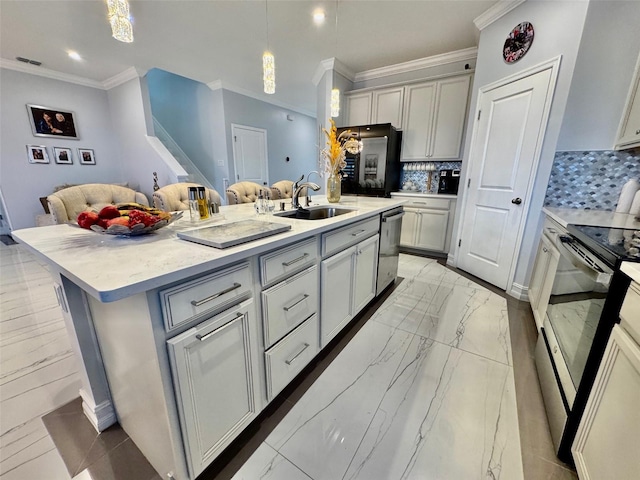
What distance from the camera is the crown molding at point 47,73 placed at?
3.74 meters

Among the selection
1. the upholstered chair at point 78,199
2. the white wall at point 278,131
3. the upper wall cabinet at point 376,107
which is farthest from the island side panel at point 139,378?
the white wall at point 278,131

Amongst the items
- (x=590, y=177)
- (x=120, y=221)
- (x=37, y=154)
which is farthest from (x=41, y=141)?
(x=590, y=177)

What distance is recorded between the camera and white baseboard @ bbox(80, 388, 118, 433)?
1189mm

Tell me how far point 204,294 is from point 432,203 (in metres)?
3.38

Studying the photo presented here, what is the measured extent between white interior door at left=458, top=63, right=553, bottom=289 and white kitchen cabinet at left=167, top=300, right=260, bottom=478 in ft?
8.58

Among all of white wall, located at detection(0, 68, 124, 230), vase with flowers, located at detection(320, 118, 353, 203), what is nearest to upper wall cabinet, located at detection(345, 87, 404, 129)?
vase with flowers, located at detection(320, 118, 353, 203)

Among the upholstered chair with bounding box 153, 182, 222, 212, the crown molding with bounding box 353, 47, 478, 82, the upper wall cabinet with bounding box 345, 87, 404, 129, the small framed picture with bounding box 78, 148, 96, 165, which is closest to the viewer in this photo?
the upholstered chair with bounding box 153, 182, 222, 212

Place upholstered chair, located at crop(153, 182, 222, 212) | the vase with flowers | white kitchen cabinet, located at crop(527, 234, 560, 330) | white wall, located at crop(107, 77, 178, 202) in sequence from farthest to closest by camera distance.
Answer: white wall, located at crop(107, 77, 178, 202) → the vase with flowers → upholstered chair, located at crop(153, 182, 222, 212) → white kitchen cabinet, located at crop(527, 234, 560, 330)

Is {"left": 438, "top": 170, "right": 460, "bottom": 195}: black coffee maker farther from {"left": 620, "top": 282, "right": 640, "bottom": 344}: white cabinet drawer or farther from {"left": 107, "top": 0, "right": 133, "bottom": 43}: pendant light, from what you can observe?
{"left": 107, "top": 0, "right": 133, "bottom": 43}: pendant light

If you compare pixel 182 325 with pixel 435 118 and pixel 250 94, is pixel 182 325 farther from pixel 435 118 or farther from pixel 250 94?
pixel 250 94

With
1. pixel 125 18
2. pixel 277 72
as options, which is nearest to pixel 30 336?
pixel 125 18

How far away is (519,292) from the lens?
8.02 feet

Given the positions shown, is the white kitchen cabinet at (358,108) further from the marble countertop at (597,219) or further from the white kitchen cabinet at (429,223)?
the marble countertop at (597,219)

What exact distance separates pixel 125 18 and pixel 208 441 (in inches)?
83.3
